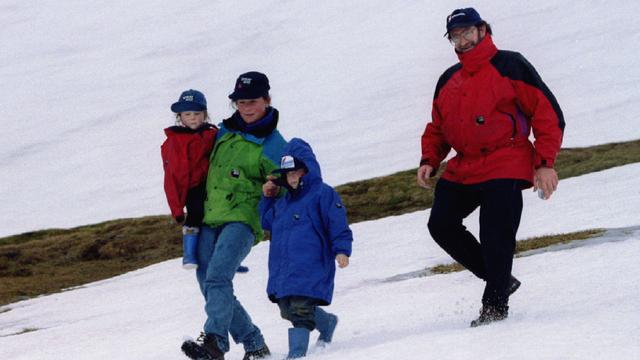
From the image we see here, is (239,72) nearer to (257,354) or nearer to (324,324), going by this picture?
(257,354)

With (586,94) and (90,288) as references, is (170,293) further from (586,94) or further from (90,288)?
(586,94)

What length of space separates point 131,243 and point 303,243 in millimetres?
23091

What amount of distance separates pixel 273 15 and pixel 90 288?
72.4 metres

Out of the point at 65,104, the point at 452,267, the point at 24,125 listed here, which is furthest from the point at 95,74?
the point at 452,267

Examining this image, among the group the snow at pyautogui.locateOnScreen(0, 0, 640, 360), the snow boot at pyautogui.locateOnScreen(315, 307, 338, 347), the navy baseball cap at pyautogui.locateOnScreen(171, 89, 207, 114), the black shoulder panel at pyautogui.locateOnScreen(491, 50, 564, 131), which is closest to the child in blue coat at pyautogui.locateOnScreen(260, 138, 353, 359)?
the snow boot at pyautogui.locateOnScreen(315, 307, 338, 347)

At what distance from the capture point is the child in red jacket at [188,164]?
8469mm

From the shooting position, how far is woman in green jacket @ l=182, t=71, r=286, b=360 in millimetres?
8133

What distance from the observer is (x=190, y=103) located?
27.8ft

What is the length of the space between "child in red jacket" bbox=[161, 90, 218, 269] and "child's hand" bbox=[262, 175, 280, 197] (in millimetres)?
712

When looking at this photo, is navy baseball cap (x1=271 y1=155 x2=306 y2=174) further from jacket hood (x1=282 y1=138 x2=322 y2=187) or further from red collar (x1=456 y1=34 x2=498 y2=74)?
red collar (x1=456 y1=34 x2=498 y2=74)

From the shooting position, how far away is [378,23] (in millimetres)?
85188

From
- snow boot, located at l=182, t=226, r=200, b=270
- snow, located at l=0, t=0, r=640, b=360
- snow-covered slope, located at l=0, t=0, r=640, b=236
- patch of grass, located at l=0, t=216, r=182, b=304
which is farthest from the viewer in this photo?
snow-covered slope, located at l=0, t=0, r=640, b=236

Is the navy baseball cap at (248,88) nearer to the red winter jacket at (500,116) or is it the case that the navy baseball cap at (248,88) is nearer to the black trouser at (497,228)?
the red winter jacket at (500,116)

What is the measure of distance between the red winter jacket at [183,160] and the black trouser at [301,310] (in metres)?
1.40
